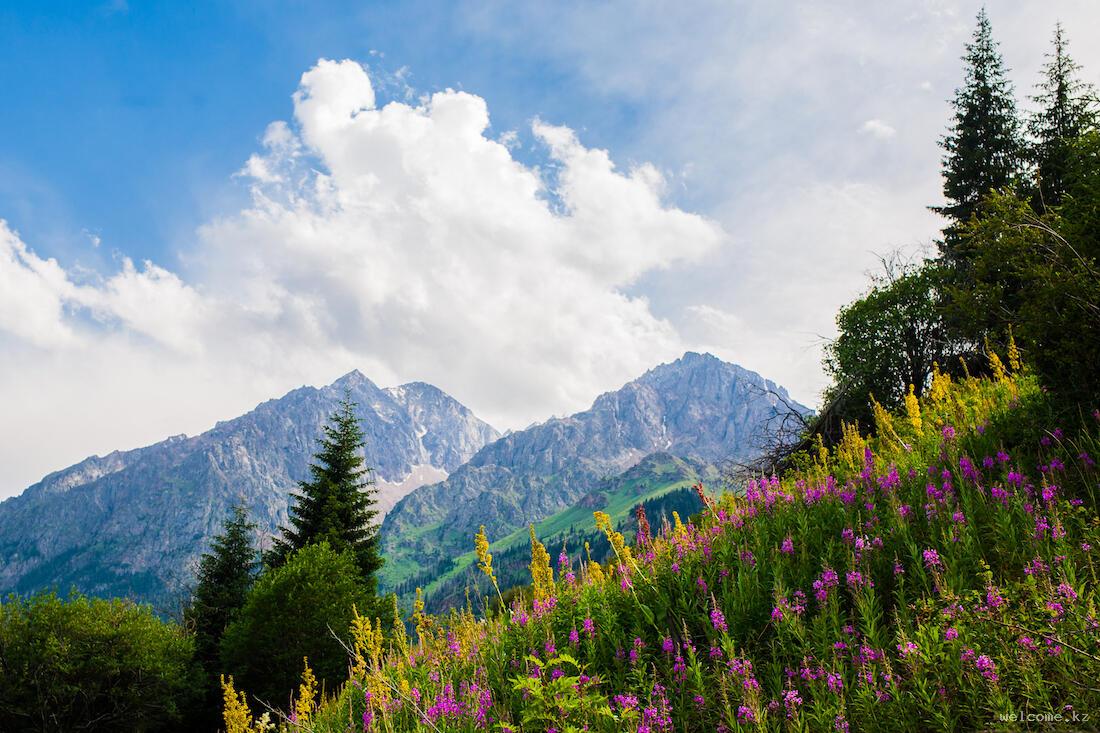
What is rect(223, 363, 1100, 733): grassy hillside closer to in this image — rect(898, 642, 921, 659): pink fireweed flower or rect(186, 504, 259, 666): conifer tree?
rect(898, 642, 921, 659): pink fireweed flower

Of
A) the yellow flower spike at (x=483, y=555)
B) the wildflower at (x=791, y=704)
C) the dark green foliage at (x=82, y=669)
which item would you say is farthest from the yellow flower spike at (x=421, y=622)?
the dark green foliage at (x=82, y=669)

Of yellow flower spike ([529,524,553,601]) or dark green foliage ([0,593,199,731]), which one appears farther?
dark green foliage ([0,593,199,731])

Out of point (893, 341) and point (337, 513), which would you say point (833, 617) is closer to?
point (893, 341)

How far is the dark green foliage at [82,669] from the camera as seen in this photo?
80.6ft

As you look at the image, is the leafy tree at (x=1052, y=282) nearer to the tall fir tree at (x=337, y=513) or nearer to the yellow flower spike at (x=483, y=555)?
the yellow flower spike at (x=483, y=555)

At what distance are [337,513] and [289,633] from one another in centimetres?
1247

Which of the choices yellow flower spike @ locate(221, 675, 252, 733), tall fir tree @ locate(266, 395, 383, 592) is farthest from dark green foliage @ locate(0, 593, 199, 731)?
yellow flower spike @ locate(221, 675, 252, 733)

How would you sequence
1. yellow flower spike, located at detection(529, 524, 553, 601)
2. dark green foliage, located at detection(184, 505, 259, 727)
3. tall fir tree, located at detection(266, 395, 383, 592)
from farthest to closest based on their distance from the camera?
dark green foliage, located at detection(184, 505, 259, 727), tall fir tree, located at detection(266, 395, 383, 592), yellow flower spike, located at detection(529, 524, 553, 601)

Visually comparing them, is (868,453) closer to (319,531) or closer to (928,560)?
(928,560)

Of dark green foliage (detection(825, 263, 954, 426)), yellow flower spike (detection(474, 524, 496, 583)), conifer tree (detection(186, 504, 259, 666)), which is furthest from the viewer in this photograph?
conifer tree (detection(186, 504, 259, 666))

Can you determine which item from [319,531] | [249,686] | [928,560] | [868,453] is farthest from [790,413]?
[319,531]

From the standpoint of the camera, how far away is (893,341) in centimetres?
2231

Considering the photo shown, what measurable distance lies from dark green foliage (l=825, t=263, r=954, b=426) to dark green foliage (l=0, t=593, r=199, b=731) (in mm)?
35819

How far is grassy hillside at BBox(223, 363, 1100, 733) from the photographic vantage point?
129 inches
